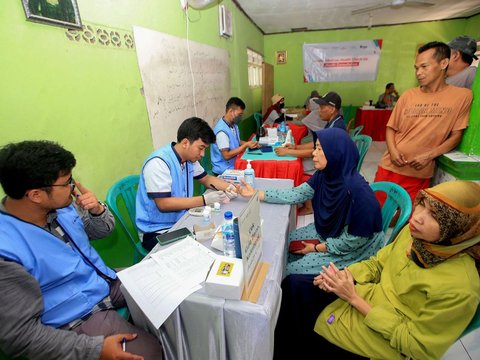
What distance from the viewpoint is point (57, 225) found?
108cm

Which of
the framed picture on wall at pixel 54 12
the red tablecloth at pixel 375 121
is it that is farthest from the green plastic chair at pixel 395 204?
the red tablecloth at pixel 375 121

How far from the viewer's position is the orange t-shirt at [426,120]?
192 cm

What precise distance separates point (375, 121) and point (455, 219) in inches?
253

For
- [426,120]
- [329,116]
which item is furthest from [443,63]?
[329,116]

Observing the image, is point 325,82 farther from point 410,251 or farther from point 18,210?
point 18,210

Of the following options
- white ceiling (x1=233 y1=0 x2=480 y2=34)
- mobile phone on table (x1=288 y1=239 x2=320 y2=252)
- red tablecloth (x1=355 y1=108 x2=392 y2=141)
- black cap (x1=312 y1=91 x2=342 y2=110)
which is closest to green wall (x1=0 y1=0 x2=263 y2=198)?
mobile phone on table (x1=288 y1=239 x2=320 y2=252)

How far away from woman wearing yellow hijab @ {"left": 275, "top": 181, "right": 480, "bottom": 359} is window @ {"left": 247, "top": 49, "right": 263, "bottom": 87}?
5620 mm

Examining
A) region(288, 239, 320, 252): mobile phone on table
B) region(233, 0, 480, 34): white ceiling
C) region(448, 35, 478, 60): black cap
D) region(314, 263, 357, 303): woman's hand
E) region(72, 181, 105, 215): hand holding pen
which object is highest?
region(233, 0, 480, 34): white ceiling

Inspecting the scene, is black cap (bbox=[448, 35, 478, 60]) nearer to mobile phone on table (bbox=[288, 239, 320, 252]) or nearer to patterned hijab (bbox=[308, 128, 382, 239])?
patterned hijab (bbox=[308, 128, 382, 239])

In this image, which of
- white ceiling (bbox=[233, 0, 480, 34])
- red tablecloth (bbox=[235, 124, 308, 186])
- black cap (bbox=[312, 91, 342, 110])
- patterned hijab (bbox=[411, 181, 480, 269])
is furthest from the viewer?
white ceiling (bbox=[233, 0, 480, 34])

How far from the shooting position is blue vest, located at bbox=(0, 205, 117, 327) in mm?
868

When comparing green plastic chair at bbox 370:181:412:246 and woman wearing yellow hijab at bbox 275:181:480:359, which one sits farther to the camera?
green plastic chair at bbox 370:181:412:246

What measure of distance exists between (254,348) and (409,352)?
552 millimetres

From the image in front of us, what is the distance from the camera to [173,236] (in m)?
1.30
